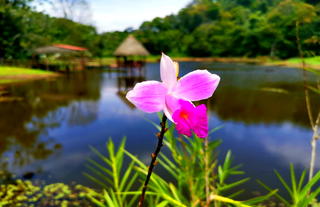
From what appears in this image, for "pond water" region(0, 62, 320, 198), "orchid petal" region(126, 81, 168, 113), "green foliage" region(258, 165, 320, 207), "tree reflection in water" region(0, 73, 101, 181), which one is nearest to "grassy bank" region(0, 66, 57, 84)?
"tree reflection in water" region(0, 73, 101, 181)

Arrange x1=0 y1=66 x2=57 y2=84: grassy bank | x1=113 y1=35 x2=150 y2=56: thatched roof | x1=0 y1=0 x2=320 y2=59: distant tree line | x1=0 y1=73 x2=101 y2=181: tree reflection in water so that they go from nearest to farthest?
x1=0 y1=73 x2=101 y2=181: tree reflection in water, x1=0 y1=66 x2=57 y2=84: grassy bank, x1=0 y1=0 x2=320 y2=59: distant tree line, x1=113 y1=35 x2=150 y2=56: thatched roof

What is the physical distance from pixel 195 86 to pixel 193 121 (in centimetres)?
5

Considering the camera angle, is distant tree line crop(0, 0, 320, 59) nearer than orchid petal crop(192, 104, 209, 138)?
No

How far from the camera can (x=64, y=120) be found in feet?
15.7

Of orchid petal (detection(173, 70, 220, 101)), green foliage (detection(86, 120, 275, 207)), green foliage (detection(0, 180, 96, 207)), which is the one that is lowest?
green foliage (detection(0, 180, 96, 207))

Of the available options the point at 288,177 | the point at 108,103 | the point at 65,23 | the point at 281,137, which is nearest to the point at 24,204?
the point at 288,177

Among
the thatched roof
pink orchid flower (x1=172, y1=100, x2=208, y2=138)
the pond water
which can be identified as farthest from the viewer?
the thatched roof

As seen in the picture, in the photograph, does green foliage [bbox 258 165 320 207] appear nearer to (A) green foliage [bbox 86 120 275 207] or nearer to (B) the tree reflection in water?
(A) green foliage [bbox 86 120 275 207]

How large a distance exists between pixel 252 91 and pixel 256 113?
120 inches

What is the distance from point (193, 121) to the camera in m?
0.28

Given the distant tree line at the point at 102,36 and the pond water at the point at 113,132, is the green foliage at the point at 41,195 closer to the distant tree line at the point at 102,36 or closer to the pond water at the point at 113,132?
the pond water at the point at 113,132

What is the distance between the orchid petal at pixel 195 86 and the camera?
11.9 inches

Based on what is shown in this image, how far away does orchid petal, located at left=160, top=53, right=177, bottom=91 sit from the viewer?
29 centimetres

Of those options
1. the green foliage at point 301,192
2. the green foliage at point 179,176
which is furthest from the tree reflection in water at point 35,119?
the green foliage at point 301,192
